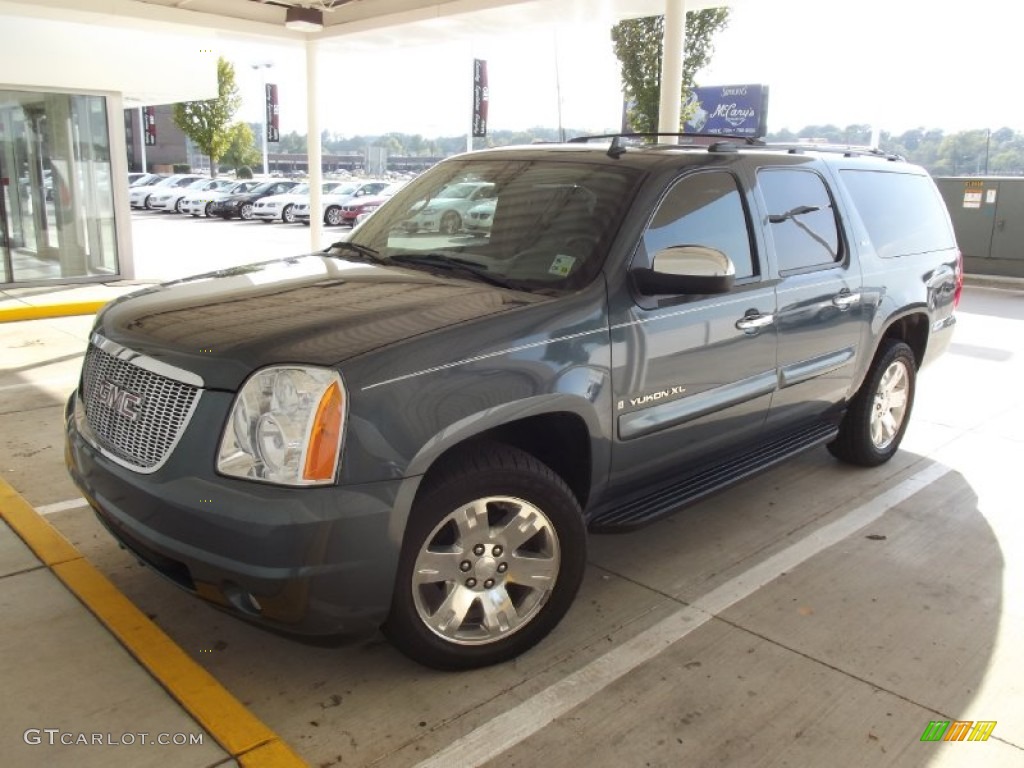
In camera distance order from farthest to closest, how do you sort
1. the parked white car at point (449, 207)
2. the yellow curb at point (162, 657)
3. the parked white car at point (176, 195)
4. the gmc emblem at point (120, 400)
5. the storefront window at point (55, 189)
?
1. the parked white car at point (176, 195)
2. the storefront window at point (55, 189)
3. the parked white car at point (449, 207)
4. the gmc emblem at point (120, 400)
5. the yellow curb at point (162, 657)

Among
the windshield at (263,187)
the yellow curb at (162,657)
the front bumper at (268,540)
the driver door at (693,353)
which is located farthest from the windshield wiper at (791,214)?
the windshield at (263,187)

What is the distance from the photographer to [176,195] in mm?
32406

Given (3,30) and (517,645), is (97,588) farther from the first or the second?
(3,30)

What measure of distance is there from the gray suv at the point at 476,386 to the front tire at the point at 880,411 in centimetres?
52

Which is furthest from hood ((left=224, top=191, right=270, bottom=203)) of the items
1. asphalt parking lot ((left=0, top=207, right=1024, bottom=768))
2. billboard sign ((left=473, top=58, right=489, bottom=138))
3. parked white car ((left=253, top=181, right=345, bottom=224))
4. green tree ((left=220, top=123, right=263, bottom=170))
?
asphalt parking lot ((left=0, top=207, right=1024, bottom=768))

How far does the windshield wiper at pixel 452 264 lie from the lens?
353cm

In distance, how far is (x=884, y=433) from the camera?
553 cm

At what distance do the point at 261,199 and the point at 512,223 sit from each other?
89.3 feet

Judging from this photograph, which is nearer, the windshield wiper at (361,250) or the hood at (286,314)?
the hood at (286,314)

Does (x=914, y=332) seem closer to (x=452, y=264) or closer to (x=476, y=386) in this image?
(x=452, y=264)

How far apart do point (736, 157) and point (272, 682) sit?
308cm

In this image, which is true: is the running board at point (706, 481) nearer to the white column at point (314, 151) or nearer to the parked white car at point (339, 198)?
the white column at point (314, 151)

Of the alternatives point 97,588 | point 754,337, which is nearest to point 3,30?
point 97,588

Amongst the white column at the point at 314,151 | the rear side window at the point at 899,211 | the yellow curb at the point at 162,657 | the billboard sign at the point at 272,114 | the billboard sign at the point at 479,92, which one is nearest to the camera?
the yellow curb at the point at 162,657
